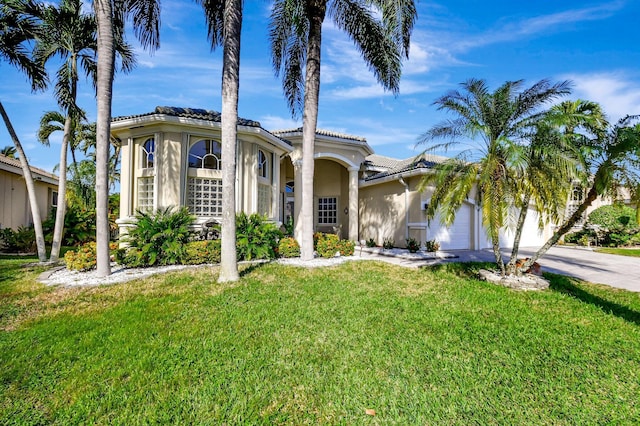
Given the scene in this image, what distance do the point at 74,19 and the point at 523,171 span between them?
14938 mm

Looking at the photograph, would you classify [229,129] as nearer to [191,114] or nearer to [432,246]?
[191,114]

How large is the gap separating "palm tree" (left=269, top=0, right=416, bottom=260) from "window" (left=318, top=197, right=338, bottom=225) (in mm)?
7812

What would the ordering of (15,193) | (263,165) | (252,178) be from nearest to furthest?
(252,178) < (263,165) < (15,193)

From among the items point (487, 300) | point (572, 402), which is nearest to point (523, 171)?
point (487, 300)

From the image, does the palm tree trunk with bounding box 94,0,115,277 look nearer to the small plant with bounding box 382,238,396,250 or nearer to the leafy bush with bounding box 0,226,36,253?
the leafy bush with bounding box 0,226,36,253

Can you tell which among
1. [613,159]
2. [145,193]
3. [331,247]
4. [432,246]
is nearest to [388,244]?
[432,246]

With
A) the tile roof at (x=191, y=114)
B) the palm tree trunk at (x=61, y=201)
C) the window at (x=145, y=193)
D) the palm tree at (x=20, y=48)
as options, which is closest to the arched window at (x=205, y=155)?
the tile roof at (x=191, y=114)

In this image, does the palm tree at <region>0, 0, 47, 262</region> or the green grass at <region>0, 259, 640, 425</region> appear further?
the palm tree at <region>0, 0, 47, 262</region>

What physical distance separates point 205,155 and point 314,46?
5.75m

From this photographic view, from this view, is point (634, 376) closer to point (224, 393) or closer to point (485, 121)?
point (224, 393)

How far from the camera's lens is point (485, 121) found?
24.0 ft

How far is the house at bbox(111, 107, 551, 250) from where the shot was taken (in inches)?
410

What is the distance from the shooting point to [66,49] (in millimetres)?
10141

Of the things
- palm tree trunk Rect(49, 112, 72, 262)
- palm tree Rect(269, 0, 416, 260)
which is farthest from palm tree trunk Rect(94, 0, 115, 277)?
palm tree Rect(269, 0, 416, 260)
